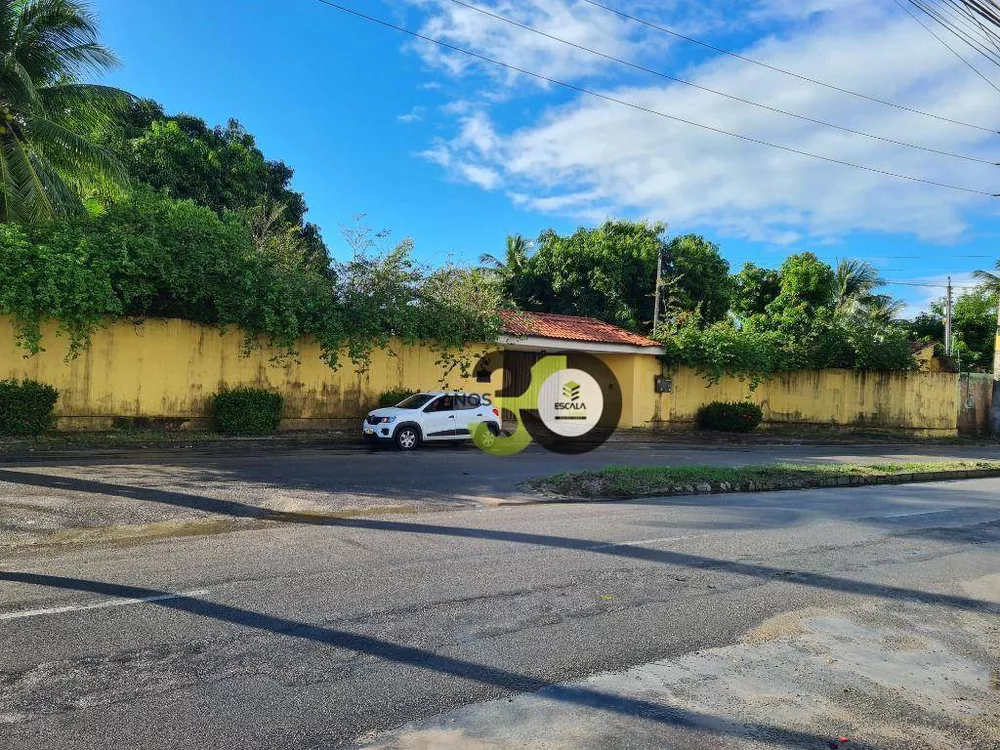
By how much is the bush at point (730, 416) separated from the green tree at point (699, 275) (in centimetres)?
762

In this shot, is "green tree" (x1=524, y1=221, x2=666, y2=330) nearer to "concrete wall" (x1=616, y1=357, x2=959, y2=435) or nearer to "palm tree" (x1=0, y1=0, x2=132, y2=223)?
"concrete wall" (x1=616, y1=357, x2=959, y2=435)

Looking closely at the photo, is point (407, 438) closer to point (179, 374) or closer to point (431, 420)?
point (431, 420)

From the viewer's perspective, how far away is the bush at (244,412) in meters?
17.5

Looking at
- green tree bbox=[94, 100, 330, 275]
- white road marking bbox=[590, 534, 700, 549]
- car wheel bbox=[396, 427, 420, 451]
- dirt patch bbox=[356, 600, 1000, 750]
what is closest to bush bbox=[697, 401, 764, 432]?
car wheel bbox=[396, 427, 420, 451]

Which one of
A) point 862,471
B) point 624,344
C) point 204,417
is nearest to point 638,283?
point 624,344

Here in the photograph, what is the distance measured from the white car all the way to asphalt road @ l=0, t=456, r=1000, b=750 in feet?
26.9

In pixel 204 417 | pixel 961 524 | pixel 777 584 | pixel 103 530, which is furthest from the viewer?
pixel 204 417

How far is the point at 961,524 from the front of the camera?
389 inches

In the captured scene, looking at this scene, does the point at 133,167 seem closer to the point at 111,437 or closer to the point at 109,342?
the point at 109,342

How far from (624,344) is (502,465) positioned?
11.8m

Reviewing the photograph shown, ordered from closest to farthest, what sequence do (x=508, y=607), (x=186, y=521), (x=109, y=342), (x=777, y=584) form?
(x=508, y=607)
(x=777, y=584)
(x=186, y=521)
(x=109, y=342)

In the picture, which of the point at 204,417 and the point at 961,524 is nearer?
the point at 961,524

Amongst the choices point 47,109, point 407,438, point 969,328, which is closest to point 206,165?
point 47,109

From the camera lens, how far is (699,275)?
34156 mm
